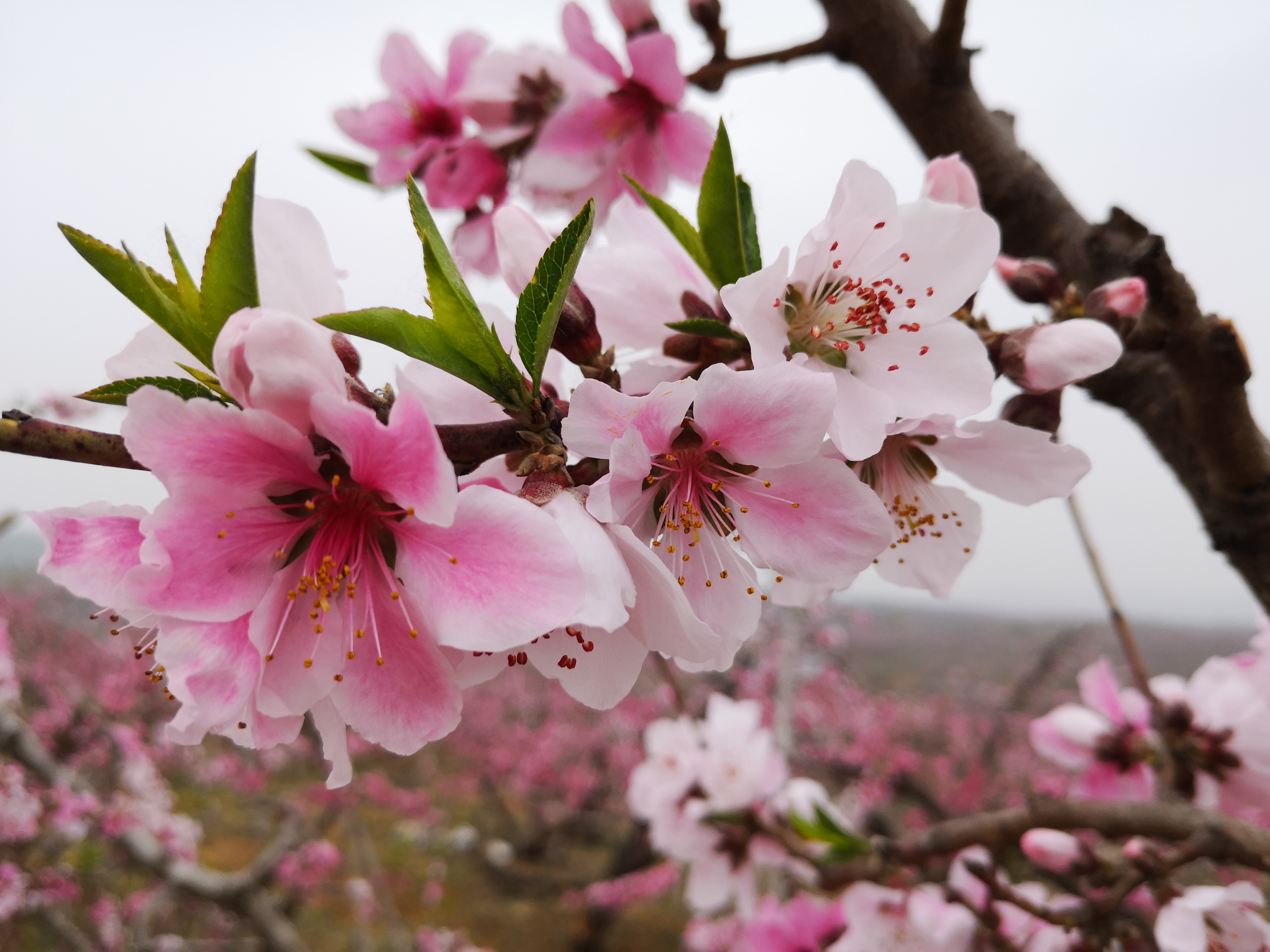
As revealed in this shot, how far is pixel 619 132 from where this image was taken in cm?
108

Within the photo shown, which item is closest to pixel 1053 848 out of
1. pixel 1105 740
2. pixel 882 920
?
pixel 1105 740

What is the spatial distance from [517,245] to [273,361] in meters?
0.21

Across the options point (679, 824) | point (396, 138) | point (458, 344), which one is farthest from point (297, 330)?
point (679, 824)

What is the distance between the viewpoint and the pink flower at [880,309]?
1.66 feet

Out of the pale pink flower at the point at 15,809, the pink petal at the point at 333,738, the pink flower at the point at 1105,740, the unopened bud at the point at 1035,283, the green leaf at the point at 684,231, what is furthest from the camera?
the pale pink flower at the point at 15,809

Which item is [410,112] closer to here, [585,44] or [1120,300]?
[585,44]

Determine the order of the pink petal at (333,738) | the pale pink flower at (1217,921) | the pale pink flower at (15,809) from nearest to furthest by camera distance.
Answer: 1. the pink petal at (333,738)
2. the pale pink flower at (1217,921)
3. the pale pink flower at (15,809)

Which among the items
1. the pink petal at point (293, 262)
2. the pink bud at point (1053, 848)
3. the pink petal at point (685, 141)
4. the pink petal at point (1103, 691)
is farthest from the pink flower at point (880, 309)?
the pink petal at point (1103, 691)

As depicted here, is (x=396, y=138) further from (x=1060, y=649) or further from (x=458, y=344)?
(x=1060, y=649)

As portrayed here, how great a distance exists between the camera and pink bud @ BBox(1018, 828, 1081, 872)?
1088mm

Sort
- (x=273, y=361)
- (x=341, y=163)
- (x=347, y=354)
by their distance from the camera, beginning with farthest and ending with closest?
(x=341, y=163)
(x=347, y=354)
(x=273, y=361)

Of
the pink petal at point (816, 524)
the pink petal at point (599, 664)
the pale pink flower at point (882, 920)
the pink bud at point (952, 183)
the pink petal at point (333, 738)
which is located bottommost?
the pale pink flower at point (882, 920)

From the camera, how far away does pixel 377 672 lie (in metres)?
0.47

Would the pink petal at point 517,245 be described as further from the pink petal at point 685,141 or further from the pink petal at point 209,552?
the pink petal at point 685,141
